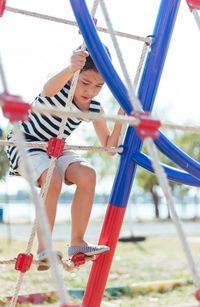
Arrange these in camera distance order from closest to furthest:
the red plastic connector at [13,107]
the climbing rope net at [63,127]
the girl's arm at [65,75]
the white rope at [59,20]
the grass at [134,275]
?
1. the climbing rope net at [63,127]
2. the red plastic connector at [13,107]
3. the girl's arm at [65,75]
4. the white rope at [59,20]
5. the grass at [134,275]

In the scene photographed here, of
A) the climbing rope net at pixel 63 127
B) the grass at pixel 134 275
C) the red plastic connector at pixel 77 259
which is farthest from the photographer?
the grass at pixel 134 275

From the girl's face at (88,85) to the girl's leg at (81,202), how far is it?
1.24 ft

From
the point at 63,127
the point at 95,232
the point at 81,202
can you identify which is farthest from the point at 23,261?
the point at 95,232

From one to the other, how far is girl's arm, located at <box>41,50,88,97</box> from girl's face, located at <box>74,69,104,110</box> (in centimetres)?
18

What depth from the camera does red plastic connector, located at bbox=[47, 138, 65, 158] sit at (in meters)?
2.26

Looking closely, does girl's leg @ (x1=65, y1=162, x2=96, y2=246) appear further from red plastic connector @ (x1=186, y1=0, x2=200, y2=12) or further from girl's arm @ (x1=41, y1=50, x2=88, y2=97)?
red plastic connector @ (x1=186, y1=0, x2=200, y2=12)

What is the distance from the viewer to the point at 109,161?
13250 mm

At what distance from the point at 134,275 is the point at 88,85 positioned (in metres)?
3.68

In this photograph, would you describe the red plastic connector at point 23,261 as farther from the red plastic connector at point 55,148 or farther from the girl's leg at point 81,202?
the red plastic connector at point 55,148

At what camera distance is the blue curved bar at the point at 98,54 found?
2.21m

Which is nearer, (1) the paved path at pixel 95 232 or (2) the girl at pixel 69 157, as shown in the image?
(2) the girl at pixel 69 157

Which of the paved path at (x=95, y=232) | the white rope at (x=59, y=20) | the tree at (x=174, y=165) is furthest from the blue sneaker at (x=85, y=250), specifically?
the tree at (x=174, y=165)

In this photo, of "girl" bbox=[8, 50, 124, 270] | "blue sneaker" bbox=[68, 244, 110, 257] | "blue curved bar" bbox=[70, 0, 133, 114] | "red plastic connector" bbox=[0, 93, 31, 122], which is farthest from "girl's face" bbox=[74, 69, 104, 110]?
"red plastic connector" bbox=[0, 93, 31, 122]

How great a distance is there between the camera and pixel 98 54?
7.26ft
